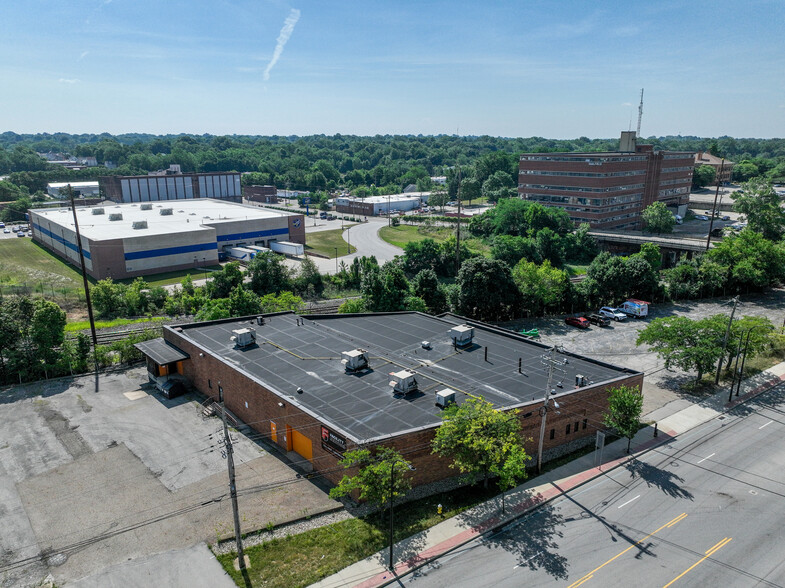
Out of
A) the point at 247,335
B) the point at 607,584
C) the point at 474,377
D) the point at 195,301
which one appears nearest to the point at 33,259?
the point at 195,301

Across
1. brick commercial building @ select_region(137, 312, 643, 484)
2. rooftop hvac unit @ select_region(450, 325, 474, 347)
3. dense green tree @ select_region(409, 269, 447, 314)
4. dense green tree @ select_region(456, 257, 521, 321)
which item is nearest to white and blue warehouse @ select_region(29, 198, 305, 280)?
brick commercial building @ select_region(137, 312, 643, 484)

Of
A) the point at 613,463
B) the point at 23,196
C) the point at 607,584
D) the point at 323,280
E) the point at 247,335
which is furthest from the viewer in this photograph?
the point at 23,196

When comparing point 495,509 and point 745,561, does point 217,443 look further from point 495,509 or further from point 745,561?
point 745,561

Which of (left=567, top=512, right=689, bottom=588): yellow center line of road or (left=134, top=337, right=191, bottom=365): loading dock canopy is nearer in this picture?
(left=567, top=512, right=689, bottom=588): yellow center line of road

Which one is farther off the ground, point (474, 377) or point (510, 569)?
point (474, 377)

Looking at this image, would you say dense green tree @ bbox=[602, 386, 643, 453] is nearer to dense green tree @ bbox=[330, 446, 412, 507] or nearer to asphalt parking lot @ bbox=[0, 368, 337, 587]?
dense green tree @ bbox=[330, 446, 412, 507]

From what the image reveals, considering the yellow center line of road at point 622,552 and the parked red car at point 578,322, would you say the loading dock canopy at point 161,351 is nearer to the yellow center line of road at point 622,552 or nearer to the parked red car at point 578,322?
the yellow center line of road at point 622,552
